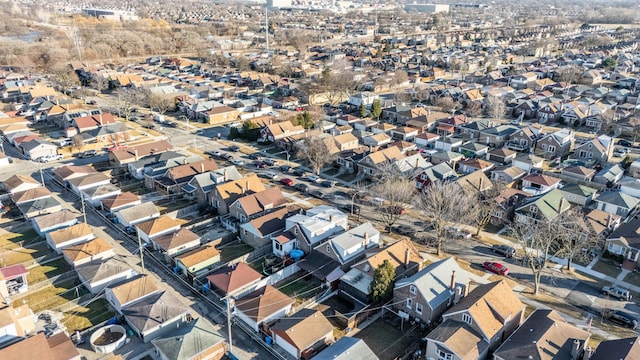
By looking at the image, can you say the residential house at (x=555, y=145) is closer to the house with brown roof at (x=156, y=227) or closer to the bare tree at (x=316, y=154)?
the bare tree at (x=316, y=154)

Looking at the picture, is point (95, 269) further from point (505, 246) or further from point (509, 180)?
point (509, 180)

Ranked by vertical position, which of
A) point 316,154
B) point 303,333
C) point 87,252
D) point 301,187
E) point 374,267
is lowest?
point 303,333

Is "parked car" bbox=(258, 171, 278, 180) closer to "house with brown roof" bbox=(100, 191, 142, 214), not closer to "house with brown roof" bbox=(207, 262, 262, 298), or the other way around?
"house with brown roof" bbox=(100, 191, 142, 214)

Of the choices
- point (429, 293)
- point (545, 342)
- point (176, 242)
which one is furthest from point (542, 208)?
point (176, 242)

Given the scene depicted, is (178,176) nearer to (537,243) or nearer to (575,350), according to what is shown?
(537,243)

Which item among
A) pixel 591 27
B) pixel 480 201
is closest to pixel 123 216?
pixel 480 201

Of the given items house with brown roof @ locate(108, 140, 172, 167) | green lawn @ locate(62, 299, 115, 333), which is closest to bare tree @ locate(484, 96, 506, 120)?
house with brown roof @ locate(108, 140, 172, 167)
